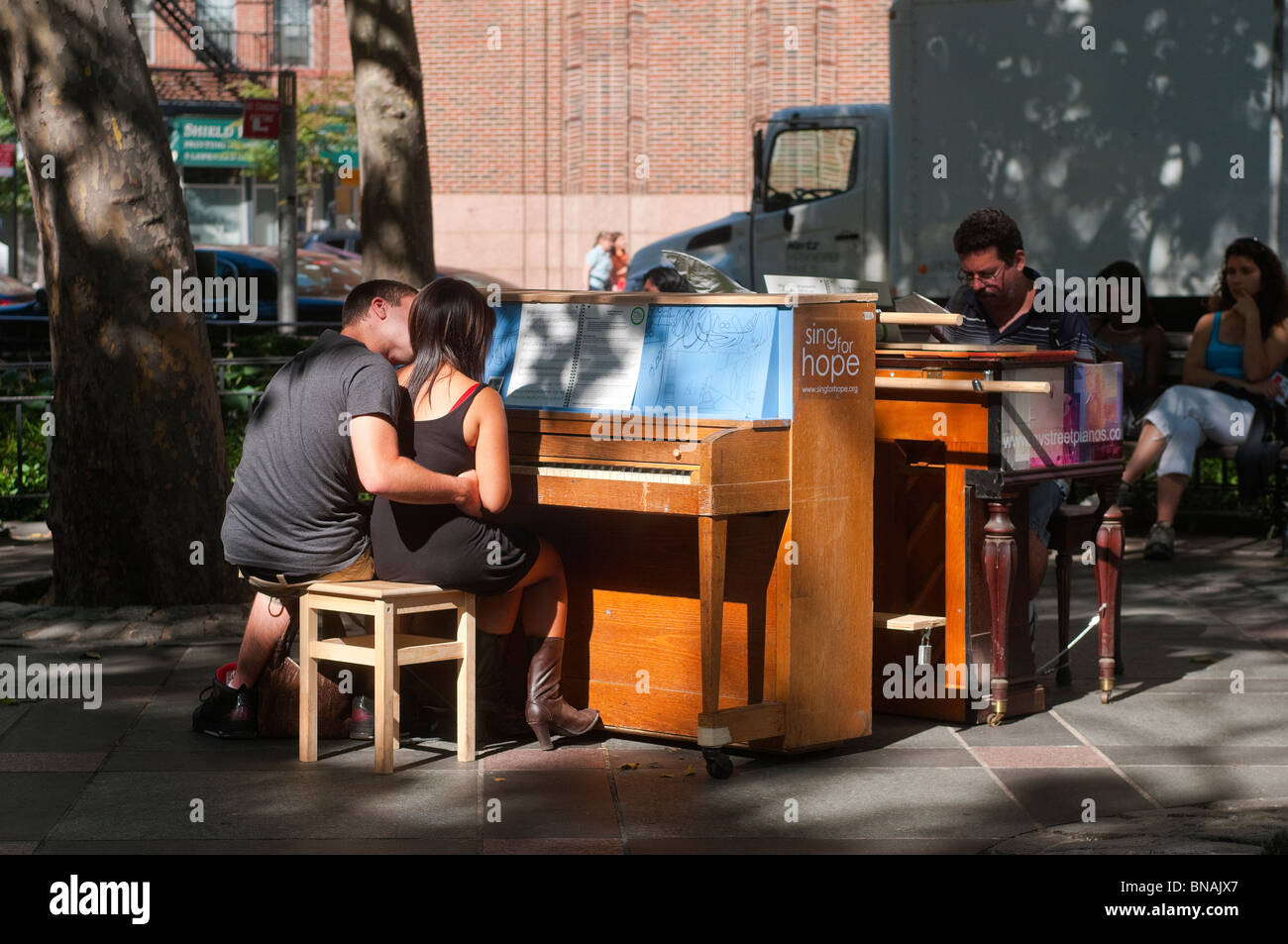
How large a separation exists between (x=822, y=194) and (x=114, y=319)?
11.3 meters

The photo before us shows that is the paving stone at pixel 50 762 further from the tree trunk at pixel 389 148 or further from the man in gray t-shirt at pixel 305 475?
the tree trunk at pixel 389 148

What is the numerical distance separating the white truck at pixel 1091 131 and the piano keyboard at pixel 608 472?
9.62 m

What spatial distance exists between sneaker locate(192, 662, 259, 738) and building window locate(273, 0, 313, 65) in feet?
112

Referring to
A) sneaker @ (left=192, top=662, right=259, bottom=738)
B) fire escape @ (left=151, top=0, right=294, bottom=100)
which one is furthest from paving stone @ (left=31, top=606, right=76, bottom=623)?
fire escape @ (left=151, top=0, right=294, bottom=100)

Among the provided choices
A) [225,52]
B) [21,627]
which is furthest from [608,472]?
[225,52]

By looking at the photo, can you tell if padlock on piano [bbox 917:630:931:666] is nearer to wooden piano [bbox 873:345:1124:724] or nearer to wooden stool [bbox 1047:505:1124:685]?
wooden piano [bbox 873:345:1124:724]

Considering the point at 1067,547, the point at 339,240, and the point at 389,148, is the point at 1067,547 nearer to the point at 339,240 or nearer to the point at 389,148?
the point at 389,148

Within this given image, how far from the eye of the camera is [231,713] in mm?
6496

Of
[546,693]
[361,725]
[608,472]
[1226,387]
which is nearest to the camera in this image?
[608,472]

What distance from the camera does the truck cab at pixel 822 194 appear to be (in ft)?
59.7

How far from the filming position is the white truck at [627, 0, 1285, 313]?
14281 millimetres
